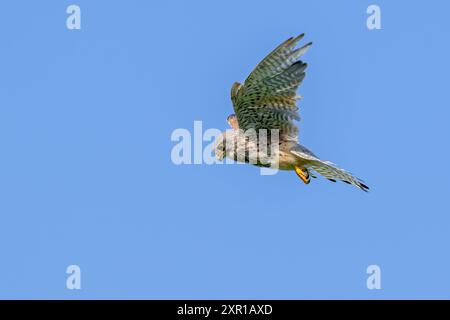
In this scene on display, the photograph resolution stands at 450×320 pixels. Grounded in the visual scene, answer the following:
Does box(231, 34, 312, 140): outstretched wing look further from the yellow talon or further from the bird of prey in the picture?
the yellow talon

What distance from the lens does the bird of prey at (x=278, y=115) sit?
16156 millimetres

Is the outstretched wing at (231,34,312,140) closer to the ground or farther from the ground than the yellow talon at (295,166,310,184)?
farther from the ground

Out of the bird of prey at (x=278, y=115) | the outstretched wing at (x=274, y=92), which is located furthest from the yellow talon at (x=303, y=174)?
the outstretched wing at (x=274, y=92)

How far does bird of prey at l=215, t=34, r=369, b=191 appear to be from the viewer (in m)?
16.2

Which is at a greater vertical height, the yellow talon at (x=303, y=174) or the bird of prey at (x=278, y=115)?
the bird of prey at (x=278, y=115)

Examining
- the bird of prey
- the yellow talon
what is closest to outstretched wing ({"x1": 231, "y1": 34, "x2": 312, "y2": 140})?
the bird of prey

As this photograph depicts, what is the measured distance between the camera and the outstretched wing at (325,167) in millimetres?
16719

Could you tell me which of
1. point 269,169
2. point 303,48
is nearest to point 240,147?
point 269,169

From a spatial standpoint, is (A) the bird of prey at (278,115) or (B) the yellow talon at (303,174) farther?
(B) the yellow talon at (303,174)

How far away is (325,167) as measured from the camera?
17.0 m

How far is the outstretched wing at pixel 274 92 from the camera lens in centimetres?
1611

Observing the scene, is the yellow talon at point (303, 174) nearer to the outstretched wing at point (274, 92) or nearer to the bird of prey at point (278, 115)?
the bird of prey at point (278, 115)

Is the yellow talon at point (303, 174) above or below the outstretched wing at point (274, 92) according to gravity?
below
